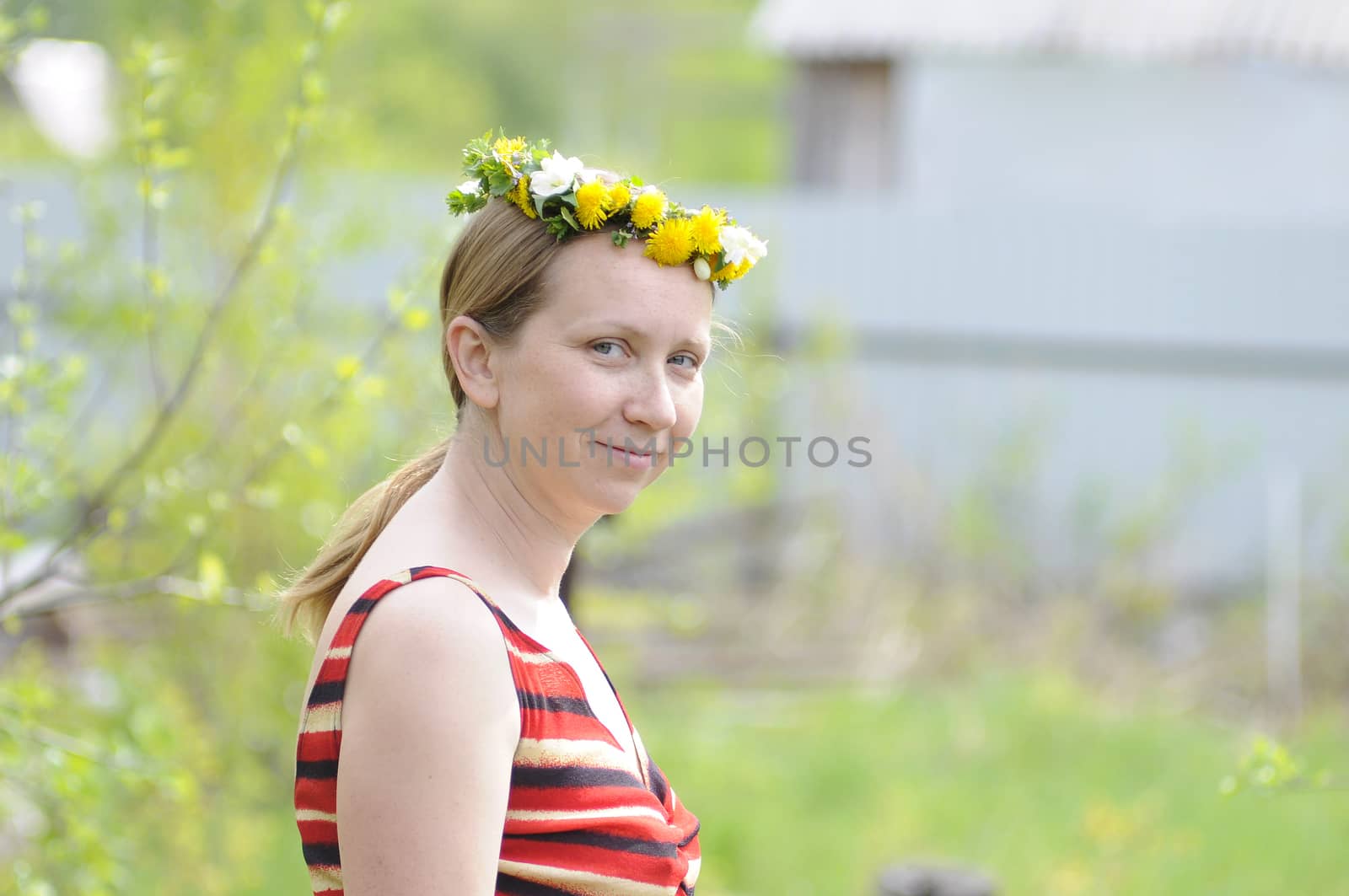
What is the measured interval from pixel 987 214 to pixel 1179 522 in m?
2.28

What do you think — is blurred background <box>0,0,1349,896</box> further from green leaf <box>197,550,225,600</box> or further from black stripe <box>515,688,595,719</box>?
black stripe <box>515,688,595,719</box>

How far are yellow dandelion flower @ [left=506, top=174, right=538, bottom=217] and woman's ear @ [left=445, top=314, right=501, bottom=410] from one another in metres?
0.13

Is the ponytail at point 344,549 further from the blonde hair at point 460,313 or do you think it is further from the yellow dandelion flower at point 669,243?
the yellow dandelion flower at point 669,243

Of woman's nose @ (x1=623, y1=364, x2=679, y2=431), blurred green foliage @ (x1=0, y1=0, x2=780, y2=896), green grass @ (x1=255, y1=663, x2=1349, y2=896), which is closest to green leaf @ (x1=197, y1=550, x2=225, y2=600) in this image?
blurred green foliage @ (x1=0, y1=0, x2=780, y2=896)

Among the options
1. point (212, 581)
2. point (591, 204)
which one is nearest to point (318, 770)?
point (591, 204)

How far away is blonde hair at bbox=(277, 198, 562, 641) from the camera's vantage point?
4.22ft

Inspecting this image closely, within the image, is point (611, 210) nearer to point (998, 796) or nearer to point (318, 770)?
point (318, 770)

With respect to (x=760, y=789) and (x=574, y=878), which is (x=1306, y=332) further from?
(x=574, y=878)

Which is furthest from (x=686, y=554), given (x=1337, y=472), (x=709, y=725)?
(x=1337, y=472)

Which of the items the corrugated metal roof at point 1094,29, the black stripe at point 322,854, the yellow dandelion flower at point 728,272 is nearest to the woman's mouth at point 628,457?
the yellow dandelion flower at point 728,272

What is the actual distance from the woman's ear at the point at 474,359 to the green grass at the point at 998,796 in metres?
3.40

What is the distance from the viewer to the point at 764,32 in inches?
392

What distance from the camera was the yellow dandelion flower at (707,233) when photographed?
4.28ft

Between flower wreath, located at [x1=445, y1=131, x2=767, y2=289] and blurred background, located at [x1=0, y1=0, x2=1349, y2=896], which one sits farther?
blurred background, located at [x1=0, y1=0, x2=1349, y2=896]
